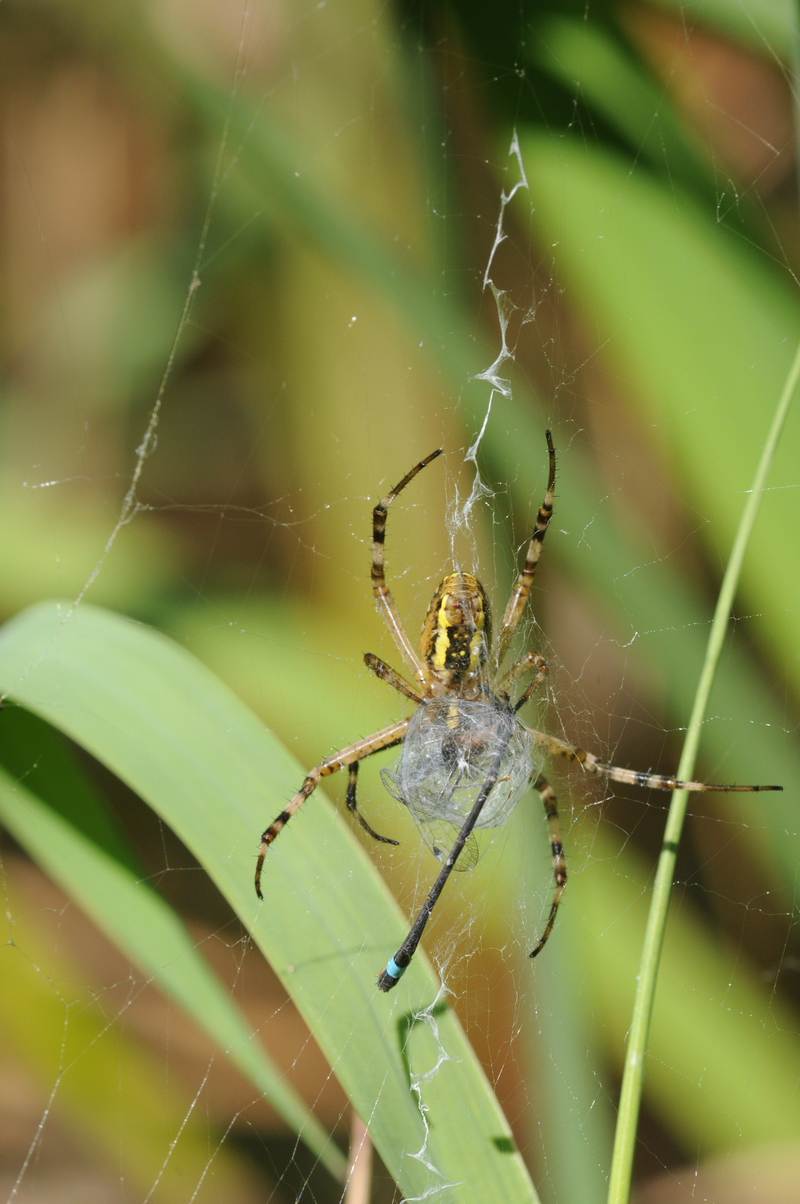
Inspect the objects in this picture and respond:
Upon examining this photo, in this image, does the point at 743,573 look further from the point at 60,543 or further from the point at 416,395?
the point at 60,543

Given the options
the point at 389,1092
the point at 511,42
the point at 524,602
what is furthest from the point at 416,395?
the point at 389,1092

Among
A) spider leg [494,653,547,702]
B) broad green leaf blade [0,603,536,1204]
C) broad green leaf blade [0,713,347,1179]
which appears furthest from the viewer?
spider leg [494,653,547,702]

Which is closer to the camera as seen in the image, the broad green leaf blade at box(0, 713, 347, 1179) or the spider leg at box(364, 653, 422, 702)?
the broad green leaf blade at box(0, 713, 347, 1179)

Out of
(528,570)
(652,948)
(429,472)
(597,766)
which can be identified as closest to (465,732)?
(597,766)

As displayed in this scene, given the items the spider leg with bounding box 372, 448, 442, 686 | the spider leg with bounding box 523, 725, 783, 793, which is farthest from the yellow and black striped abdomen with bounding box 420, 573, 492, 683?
the spider leg with bounding box 523, 725, 783, 793

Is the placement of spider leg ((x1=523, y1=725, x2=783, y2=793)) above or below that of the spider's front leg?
below

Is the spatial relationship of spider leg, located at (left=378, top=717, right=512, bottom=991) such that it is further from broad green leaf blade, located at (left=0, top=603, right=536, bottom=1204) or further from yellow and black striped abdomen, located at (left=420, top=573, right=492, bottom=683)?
yellow and black striped abdomen, located at (left=420, top=573, right=492, bottom=683)

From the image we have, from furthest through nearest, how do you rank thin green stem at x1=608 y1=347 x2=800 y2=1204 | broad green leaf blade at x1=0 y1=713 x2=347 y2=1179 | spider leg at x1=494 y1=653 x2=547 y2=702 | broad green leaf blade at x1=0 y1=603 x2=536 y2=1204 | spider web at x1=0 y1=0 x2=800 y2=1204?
spider leg at x1=494 y1=653 x2=547 y2=702 → spider web at x1=0 y1=0 x2=800 y2=1204 → broad green leaf blade at x1=0 y1=713 x2=347 y2=1179 → broad green leaf blade at x1=0 y1=603 x2=536 y2=1204 → thin green stem at x1=608 y1=347 x2=800 y2=1204

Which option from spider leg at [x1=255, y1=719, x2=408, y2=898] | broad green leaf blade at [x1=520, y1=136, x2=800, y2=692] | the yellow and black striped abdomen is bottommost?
spider leg at [x1=255, y1=719, x2=408, y2=898]
